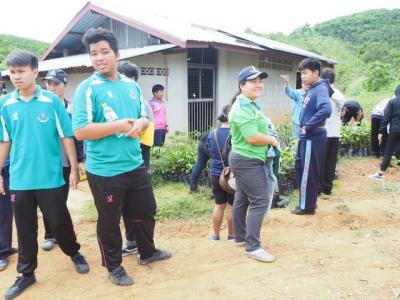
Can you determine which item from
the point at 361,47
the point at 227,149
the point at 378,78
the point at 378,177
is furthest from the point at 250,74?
the point at 361,47

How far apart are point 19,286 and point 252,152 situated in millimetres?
2159

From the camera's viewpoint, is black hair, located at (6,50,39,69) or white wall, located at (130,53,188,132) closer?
black hair, located at (6,50,39,69)

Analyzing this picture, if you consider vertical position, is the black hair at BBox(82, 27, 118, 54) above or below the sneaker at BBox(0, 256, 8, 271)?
above

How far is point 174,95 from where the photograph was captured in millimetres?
9242

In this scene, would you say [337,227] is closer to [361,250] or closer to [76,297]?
[361,250]

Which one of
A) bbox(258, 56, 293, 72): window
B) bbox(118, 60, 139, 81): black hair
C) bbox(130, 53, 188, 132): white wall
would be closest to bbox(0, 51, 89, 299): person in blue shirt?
bbox(118, 60, 139, 81): black hair

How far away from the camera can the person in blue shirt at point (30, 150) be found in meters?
2.79

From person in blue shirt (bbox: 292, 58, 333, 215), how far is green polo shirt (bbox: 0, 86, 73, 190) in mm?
2886

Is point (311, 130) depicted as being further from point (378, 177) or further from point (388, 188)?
point (378, 177)

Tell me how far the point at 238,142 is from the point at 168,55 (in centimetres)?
636

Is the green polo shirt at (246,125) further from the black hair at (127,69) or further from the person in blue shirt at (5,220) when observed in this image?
the person in blue shirt at (5,220)

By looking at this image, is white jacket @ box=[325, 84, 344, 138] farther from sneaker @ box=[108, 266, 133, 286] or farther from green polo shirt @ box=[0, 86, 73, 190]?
green polo shirt @ box=[0, 86, 73, 190]

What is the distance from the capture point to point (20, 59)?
2768 millimetres

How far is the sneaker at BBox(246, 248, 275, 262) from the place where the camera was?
319cm
